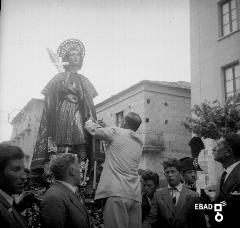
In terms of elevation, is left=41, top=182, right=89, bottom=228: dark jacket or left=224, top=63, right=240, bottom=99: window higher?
left=224, top=63, right=240, bottom=99: window

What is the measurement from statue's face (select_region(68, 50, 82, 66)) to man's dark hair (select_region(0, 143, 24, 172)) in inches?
130

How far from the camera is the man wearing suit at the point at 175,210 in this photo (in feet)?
11.7

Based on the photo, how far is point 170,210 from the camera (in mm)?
3629

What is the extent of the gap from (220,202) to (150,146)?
15.1 meters

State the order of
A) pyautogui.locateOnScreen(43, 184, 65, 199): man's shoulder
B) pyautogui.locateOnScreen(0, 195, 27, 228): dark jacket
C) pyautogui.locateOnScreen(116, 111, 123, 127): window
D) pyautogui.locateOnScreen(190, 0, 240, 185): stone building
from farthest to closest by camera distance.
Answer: pyautogui.locateOnScreen(116, 111, 123, 127): window, pyautogui.locateOnScreen(190, 0, 240, 185): stone building, pyautogui.locateOnScreen(43, 184, 65, 199): man's shoulder, pyautogui.locateOnScreen(0, 195, 27, 228): dark jacket

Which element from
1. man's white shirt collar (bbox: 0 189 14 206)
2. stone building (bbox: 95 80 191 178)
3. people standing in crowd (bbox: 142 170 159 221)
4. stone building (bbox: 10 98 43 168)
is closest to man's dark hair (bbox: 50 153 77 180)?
stone building (bbox: 10 98 43 168)

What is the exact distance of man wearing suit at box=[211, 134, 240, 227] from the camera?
9.75 feet

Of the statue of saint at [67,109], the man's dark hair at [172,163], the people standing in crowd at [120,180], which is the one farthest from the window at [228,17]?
the people standing in crowd at [120,180]

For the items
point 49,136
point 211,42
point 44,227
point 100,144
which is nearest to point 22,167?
point 44,227

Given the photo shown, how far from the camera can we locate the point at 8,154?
98.7 inches

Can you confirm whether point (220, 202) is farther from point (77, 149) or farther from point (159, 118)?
point (159, 118)

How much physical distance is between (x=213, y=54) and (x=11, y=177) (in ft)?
40.3

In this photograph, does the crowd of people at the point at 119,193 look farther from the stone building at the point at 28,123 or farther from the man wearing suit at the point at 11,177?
the stone building at the point at 28,123

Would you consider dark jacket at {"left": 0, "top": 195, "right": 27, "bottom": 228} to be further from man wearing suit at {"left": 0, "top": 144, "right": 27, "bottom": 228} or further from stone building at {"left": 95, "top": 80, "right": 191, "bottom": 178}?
stone building at {"left": 95, "top": 80, "right": 191, "bottom": 178}
